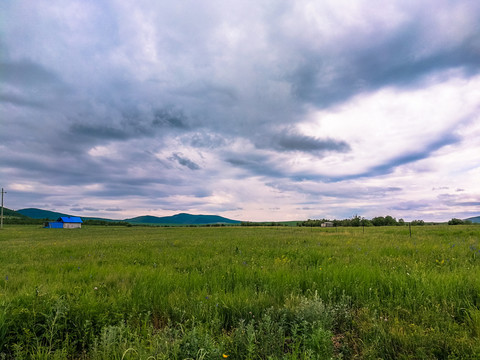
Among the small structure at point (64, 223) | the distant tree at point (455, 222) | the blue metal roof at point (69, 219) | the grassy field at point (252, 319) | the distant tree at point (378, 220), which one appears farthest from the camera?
the distant tree at point (378, 220)

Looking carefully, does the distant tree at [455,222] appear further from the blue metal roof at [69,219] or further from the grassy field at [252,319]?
the blue metal roof at [69,219]

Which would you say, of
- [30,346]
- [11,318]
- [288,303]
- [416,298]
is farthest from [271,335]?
[11,318]

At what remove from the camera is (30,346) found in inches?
131

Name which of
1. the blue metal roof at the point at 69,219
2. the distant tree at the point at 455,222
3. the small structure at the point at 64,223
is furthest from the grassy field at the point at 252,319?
the blue metal roof at the point at 69,219

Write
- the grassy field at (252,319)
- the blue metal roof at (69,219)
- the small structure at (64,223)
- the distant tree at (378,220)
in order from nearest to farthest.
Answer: the grassy field at (252,319), the small structure at (64,223), the blue metal roof at (69,219), the distant tree at (378,220)

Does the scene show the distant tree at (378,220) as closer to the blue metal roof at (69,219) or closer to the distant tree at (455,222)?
the distant tree at (455,222)

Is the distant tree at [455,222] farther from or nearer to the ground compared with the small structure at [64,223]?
farther from the ground

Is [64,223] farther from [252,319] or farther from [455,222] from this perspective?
[455,222]

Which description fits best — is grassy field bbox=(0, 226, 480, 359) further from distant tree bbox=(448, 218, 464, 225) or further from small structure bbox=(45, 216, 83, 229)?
small structure bbox=(45, 216, 83, 229)

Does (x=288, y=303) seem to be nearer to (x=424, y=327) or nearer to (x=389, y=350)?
(x=389, y=350)

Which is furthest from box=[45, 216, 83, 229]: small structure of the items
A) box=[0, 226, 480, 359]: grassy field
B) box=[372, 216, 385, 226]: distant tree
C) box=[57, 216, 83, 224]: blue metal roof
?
box=[372, 216, 385, 226]: distant tree

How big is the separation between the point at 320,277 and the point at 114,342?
4.51 m

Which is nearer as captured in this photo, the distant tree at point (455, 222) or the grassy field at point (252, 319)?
the grassy field at point (252, 319)

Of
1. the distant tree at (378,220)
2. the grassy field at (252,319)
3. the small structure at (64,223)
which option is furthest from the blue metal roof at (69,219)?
the distant tree at (378,220)
